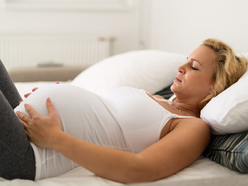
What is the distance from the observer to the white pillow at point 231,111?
3.06 feet

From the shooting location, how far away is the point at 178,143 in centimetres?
89

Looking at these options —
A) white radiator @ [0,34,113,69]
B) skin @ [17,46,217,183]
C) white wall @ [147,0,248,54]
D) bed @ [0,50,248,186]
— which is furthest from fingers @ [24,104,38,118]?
white radiator @ [0,34,113,69]

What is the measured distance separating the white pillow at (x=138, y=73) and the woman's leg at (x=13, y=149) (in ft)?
2.50

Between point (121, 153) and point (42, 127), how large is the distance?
0.25 m

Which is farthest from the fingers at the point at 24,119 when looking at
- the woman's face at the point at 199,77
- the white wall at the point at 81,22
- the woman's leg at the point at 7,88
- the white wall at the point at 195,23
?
the white wall at the point at 81,22

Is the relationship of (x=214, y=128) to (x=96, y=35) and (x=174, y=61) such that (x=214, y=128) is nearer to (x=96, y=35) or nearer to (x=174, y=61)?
(x=174, y=61)

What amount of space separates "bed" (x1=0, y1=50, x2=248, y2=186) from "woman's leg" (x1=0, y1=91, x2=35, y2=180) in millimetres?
27

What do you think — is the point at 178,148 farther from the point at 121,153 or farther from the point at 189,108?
the point at 189,108

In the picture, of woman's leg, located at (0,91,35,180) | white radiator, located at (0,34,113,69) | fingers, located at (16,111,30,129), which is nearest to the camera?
woman's leg, located at (0,91,35,180)

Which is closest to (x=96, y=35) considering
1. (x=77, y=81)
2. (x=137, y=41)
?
(x=137, y=41)

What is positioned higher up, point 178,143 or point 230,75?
point 230,75

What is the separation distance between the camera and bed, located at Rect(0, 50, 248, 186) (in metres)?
0.83

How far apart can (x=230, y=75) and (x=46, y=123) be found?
680mm

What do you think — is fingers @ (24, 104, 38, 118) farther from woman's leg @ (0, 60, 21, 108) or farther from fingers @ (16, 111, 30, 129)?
woman's leg @ (0, 60, 21, 108)
